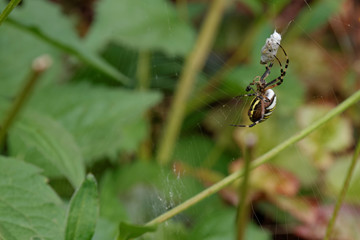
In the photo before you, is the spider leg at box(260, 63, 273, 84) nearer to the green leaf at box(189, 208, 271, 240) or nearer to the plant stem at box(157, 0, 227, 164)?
the green leaf at box(189, 208, 271, 240)

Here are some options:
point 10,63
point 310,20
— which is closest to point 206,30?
point 310,20

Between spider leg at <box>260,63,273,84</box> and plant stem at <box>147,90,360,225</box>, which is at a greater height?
spider leg at <box>260,63,273,84</box>

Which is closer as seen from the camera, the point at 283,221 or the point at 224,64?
the point at 283,221

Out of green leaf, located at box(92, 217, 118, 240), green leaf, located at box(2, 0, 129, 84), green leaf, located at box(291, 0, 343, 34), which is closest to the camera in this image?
green leaf, located at box(92, 217, 118, 240)

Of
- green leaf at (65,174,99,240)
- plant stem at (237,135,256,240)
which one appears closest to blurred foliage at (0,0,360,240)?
green leaf at (65,174,99,240)

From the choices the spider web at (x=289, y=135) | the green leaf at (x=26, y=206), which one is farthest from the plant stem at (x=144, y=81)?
the green leaf at (x=26, y=206)

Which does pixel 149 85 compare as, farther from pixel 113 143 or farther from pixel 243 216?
pixel 243 216

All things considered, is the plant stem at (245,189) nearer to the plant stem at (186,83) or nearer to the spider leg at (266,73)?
the spider leg at (266,73)
